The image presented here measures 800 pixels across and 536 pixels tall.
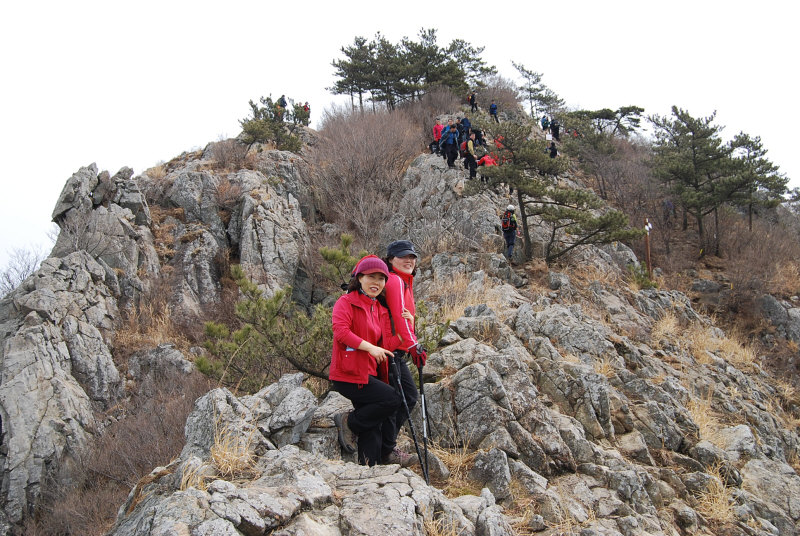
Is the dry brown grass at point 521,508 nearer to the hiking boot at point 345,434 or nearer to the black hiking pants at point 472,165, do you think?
the hiking boot at point 345,434

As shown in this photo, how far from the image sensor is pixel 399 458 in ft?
13.0

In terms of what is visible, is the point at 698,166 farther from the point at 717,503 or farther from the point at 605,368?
the point at 717,503

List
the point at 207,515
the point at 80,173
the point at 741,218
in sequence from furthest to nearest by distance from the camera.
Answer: the point at 741,218 → the point at 80,173 → the point at 207,515

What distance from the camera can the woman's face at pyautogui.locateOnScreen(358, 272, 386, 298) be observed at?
3.71 m

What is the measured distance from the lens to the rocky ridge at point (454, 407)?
2994mm

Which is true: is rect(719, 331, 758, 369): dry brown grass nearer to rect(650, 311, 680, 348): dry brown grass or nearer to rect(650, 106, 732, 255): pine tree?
rect(650, 311, 680, 348): dry brown grass

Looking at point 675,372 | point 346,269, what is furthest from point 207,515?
point 675,372

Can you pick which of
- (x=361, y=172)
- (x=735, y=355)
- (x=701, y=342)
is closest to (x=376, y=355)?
(x=701, y=342)

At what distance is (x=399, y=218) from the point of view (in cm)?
1584

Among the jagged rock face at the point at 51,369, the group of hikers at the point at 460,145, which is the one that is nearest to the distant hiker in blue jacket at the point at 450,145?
the group of hikers at the point at 460,145

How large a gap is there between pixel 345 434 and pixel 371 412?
1.81 ft

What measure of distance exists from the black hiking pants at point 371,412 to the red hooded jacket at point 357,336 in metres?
0.11

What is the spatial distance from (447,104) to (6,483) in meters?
23.8

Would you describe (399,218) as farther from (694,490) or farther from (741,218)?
(741,218)
